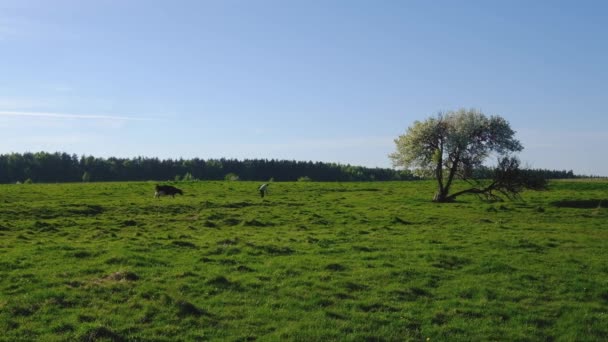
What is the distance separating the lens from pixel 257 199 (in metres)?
49.5

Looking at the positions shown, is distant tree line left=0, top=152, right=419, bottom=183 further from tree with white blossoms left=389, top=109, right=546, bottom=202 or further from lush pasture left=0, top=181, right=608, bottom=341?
lush pasture left=0, top=181, right=608, bottom=341

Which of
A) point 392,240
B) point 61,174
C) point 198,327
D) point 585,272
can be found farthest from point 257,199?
point 61,174

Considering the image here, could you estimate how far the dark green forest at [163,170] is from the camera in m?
134

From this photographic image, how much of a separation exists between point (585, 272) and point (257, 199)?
108 ft

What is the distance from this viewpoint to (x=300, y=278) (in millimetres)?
17484

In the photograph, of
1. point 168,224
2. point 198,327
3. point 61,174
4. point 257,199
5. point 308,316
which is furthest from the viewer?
point 61,174

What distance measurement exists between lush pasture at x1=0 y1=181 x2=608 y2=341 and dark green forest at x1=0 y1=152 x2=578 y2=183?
104020 mm

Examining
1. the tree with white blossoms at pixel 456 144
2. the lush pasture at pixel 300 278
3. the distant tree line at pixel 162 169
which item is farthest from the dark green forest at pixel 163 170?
the lush pasture at pixel 300 278

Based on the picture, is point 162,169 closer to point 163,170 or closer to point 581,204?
point 163,170

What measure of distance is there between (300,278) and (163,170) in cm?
14014

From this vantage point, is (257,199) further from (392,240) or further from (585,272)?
(585,272)

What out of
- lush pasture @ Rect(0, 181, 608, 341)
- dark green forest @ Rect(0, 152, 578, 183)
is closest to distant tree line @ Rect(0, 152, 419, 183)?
dark green forest @ Rect(0, 152, 578, 183)

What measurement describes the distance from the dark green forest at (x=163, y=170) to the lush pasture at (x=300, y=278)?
104020 mm

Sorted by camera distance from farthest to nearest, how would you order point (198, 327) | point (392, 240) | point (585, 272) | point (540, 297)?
point (392, 240), point (585, 272), point (540, 297), point (198, 327)
